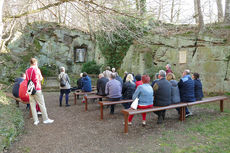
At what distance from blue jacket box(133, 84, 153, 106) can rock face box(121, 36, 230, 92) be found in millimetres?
6335

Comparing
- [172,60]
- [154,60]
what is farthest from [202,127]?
[154,60]

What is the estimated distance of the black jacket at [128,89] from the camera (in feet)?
21.8

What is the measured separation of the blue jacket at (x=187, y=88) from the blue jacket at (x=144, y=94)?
149cm

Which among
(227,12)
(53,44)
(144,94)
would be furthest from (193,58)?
(53,44)

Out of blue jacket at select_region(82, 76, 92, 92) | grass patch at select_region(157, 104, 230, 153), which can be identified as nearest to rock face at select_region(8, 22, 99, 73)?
blue jacket at select_region(82, 76, 92, 92)

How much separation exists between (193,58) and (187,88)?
17.3 ft

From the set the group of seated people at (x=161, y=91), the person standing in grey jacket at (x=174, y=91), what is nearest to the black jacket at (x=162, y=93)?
the group of seated people at (x=161, y=91)

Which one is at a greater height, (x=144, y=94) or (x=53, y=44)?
(x=53, y=44)

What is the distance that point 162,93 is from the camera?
541 cm

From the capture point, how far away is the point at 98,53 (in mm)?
17812

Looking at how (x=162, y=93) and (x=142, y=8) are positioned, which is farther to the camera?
(x=142, y=8)

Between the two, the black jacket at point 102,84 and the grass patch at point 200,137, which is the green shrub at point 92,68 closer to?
the black jacket at point 102,84

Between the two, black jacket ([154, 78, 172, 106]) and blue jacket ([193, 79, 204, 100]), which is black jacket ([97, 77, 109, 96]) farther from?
blue jacket ([193, 79, 204, 100])

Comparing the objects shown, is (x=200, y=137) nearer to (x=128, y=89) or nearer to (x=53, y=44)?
(x=128, y=89)
